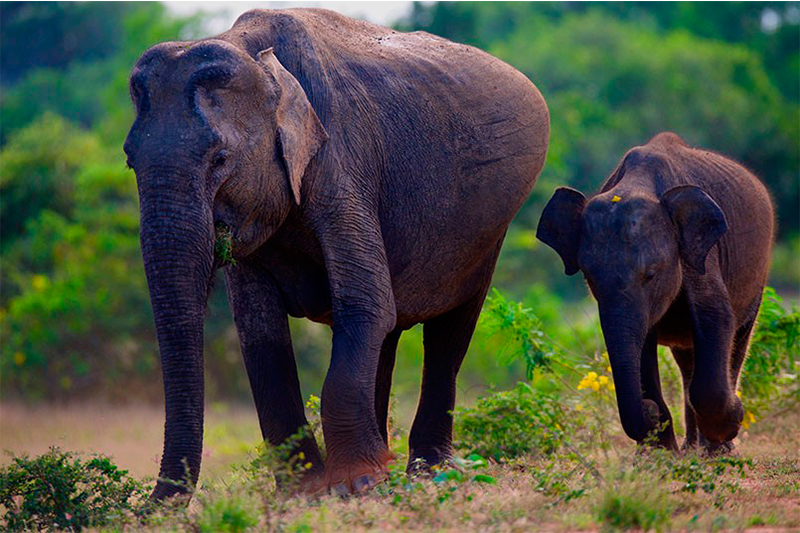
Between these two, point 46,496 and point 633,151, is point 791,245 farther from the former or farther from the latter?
point 46,496

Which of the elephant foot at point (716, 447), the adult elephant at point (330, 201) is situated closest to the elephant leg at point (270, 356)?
the adult elephant at point (330, 201)

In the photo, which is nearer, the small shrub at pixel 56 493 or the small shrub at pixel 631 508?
the small shrub at pixel 631 508

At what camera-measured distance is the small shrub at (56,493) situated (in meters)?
7.19

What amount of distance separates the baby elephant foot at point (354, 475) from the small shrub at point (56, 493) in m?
1.02

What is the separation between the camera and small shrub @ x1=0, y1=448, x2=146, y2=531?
23.6 feet

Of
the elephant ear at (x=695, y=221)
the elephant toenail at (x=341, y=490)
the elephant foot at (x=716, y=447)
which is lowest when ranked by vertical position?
the elephant foot at (x=716, y=447)

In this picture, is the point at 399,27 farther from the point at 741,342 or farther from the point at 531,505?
the point at 531,505

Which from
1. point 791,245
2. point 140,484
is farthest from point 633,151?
point 791,245

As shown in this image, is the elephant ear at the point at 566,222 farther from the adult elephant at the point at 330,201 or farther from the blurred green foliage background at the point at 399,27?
the blurred green foliage background at the point at 399,27

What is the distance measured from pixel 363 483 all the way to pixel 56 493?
1705 millimetres

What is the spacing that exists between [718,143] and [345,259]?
41.0 meters

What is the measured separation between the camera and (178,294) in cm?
648

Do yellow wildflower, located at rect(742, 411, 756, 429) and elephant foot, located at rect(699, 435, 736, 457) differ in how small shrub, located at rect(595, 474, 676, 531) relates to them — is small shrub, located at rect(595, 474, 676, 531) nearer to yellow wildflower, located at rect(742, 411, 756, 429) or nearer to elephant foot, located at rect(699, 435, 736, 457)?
elephant foot, located at rect(699, 435, 736, 457)

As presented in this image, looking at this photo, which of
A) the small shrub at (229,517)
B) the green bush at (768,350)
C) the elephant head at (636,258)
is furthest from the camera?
the green bush at (768,350)
